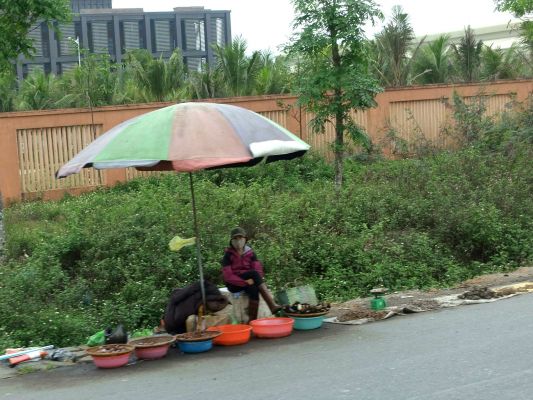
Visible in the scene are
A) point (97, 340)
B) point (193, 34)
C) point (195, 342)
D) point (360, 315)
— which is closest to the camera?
point (195, 342)

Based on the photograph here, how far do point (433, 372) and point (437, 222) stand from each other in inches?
293

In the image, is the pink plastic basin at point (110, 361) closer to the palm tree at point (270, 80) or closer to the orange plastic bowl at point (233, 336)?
the orange plastic bowl at point (233, 336)

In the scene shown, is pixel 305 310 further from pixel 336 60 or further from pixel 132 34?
pixel 132 34

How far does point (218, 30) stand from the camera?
4825 centimetres

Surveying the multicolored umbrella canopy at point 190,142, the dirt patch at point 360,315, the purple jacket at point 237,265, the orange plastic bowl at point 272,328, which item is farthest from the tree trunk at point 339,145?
the multicolored umbrella canopy at point 190,142

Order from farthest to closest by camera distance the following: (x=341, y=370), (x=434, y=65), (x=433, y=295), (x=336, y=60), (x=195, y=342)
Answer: (x=434, y=65) < (x=336, y=60) < (x=433, y=295) < (x=195, y=342) < (x=341, y=370)

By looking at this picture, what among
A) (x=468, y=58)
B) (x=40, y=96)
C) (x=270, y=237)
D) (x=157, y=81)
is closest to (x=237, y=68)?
(x=157, y=81)

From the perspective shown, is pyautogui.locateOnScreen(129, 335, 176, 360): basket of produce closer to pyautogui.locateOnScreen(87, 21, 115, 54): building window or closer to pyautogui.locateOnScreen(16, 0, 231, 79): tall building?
pyautogui.locateOnScreen(16, 0, 231, 79): tall building

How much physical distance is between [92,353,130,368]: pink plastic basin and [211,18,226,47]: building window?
41.7 metres

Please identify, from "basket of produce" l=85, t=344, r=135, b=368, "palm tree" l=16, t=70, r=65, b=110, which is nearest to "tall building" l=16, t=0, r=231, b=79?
"palm tree" l=16, t=70, r=65, b=110

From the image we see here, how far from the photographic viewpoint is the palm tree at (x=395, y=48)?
27750mm

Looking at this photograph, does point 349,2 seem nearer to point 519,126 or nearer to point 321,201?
point 321,201

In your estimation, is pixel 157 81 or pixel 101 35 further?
pixel 101 35

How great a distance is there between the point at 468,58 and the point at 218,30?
70.4 feet
